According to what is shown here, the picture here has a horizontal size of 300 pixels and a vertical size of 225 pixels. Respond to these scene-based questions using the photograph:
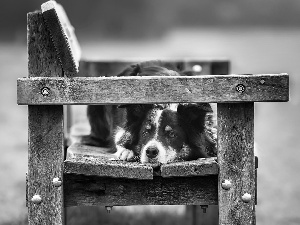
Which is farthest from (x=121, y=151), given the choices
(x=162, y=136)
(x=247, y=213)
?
(x=247, y=213)

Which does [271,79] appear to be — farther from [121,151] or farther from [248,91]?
[121,151]

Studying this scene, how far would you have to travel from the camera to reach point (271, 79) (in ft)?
8.86

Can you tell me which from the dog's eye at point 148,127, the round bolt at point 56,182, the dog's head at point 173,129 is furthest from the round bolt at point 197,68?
the round bolt at point 56,182

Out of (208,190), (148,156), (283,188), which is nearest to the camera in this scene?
(208,190)

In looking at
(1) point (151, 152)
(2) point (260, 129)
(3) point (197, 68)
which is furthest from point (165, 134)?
(2) point (260, 129)

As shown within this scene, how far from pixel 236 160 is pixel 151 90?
1.69ft

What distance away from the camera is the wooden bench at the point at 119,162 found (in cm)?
272

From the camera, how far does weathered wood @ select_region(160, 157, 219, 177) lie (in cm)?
279

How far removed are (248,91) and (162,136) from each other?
3.05 feet

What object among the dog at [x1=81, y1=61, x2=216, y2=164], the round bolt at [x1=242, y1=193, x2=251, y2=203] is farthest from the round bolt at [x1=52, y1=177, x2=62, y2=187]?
the round bolt at [x1=242, y1=193, x2=251, y2=203]

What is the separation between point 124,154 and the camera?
11.3 ft

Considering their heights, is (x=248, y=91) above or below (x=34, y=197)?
above

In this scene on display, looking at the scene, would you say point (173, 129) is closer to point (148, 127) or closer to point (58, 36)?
point (148, 127)

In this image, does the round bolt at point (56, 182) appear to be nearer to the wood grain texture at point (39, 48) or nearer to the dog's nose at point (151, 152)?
the wood grain texture at point (39, 48)
